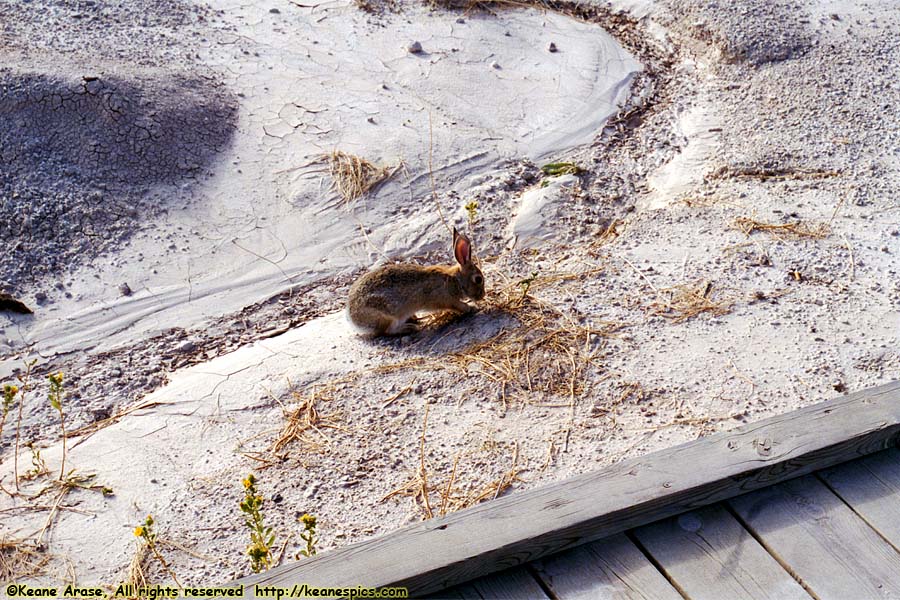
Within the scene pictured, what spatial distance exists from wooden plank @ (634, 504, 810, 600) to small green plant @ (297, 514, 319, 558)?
1.07 meters

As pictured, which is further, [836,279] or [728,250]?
[728,250]

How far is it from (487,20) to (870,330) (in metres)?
5.72

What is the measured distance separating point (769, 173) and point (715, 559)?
445 cm

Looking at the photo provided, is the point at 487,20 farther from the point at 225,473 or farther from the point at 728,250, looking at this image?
the point at 225,473

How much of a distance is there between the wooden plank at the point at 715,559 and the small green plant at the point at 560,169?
443 cm

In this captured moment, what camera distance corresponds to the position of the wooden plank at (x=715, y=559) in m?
2.66

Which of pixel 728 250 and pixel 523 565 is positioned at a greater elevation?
pixel 523 565

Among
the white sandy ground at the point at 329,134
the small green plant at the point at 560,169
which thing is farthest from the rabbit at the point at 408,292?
the small green plant at the point at 560,169

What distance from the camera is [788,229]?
222 inches

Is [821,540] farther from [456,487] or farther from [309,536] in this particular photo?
[309,536]

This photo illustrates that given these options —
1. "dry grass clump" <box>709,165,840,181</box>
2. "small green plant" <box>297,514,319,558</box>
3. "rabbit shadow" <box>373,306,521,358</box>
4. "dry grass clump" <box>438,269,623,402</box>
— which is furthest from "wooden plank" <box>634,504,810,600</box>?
"dry grass clump" <box>709,165,840,181</box>

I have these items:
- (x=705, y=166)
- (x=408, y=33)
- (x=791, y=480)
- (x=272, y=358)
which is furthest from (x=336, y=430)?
(x=408, y=33)

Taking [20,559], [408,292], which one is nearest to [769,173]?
[408,292]

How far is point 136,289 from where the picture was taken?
20.5ft
